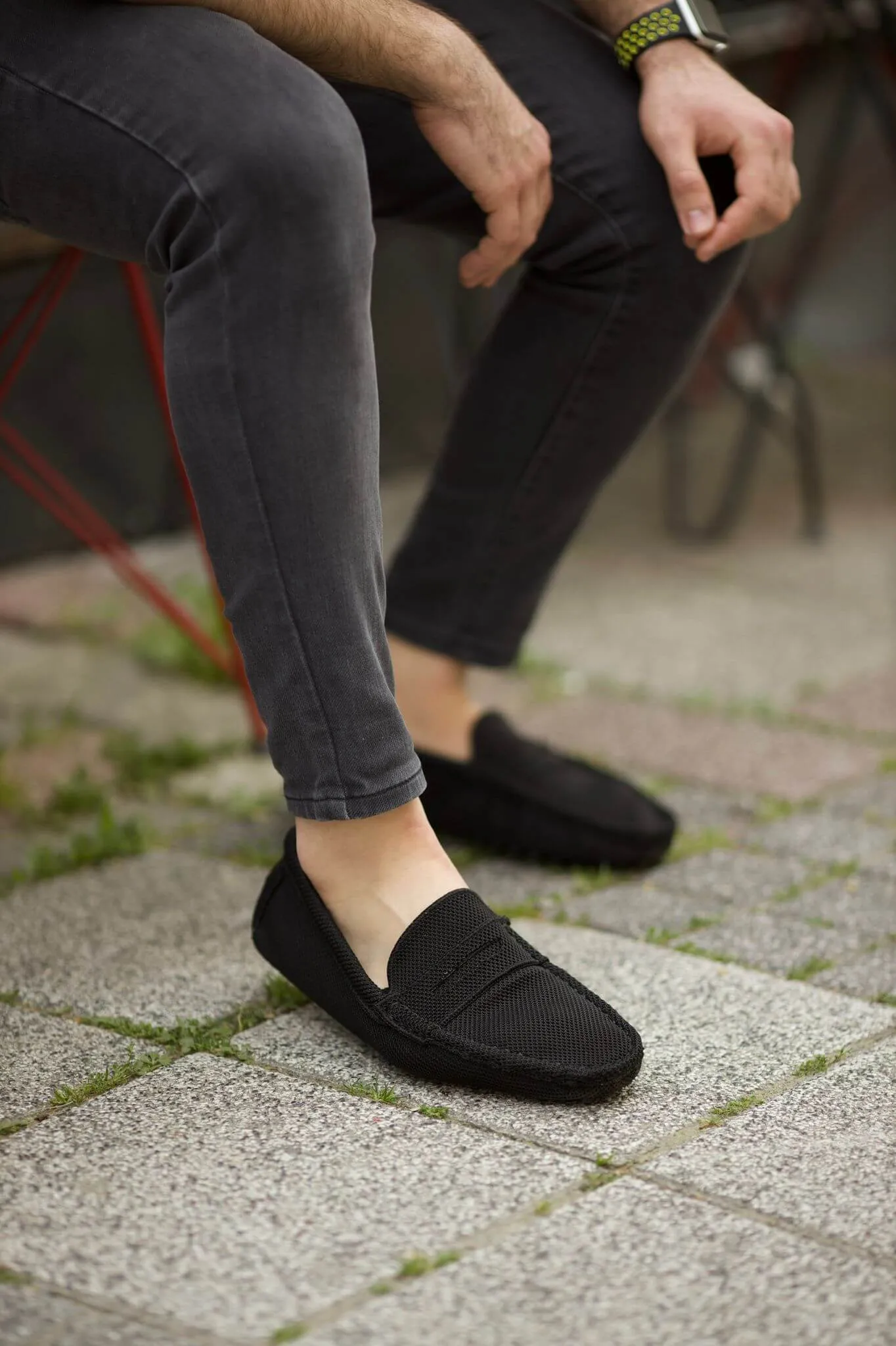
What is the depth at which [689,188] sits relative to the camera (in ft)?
4.61

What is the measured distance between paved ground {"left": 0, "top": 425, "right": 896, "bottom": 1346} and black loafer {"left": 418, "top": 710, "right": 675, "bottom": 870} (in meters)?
→ 0.03

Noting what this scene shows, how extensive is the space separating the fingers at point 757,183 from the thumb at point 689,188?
0.01 meters

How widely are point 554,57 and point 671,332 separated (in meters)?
0.27

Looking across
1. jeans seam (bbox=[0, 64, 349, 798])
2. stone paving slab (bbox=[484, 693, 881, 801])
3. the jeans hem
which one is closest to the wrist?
jeans seam (bbox=[0, 64, 349, 798])

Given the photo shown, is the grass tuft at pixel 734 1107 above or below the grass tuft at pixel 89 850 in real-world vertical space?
above

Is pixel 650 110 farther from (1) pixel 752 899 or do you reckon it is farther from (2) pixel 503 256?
(1) pixel 752 899

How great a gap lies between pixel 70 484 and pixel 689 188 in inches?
50.7

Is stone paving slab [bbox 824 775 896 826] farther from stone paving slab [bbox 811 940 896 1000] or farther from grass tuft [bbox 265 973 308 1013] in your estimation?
grass tuft [bbox 265 973 308 1013]

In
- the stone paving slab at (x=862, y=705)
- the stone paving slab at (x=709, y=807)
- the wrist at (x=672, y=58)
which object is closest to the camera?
the wrist at (x=672, y=58)

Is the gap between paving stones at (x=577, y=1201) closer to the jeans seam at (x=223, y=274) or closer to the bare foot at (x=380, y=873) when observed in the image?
the bare foot at (x=380, y=873)

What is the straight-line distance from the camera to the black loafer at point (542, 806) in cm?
161

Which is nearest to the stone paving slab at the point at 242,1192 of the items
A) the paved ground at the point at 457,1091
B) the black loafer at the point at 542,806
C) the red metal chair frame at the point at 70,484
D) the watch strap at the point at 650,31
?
the paved ground at the point at 457,1091

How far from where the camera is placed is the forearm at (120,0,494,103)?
Result: 3.86ft

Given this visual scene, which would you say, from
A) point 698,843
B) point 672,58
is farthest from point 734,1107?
point 672,58
